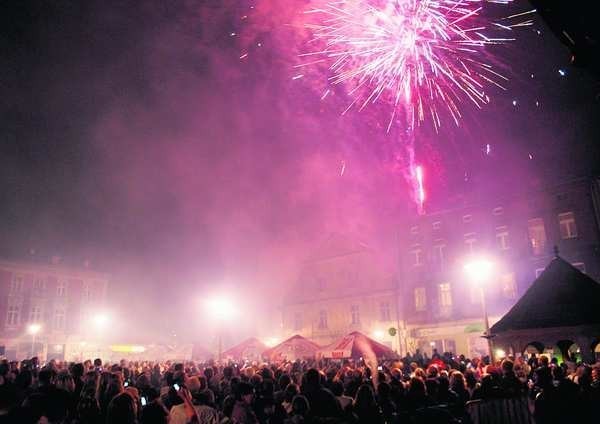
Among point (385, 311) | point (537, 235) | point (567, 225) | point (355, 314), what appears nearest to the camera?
point (567, 225)

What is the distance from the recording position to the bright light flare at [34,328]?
5266cm

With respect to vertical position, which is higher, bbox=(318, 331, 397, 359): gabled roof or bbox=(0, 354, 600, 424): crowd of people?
bbox=(318, 331, 397, 359): gabled roof

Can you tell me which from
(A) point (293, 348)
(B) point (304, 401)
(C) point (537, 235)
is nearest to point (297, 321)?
(A) point (293, 348)

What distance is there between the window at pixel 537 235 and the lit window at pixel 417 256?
9487 mm

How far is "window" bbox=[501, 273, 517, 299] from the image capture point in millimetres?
35041

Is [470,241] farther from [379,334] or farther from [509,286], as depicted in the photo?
[379,334]

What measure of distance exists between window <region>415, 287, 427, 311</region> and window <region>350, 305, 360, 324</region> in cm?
730

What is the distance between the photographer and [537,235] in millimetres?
35156

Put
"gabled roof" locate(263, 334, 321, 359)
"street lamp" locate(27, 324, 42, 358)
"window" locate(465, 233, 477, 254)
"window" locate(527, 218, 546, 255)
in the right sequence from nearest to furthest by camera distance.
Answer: "gabled roof" locate(263, 334, 321, 359) → "window" locate(527, 218, 546, 255) → "window" locate(465, 233, 477, 254) → "street lamp" locate(27, 324, 42, 358)

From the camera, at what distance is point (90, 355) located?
6041cm

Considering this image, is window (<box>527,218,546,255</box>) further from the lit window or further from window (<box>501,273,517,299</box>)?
the lit window

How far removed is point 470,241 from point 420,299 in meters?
6.89

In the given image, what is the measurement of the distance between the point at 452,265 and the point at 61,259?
53839mm

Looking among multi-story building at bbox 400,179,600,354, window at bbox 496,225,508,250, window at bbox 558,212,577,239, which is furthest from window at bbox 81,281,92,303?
window at bbox 558,212,577,239
